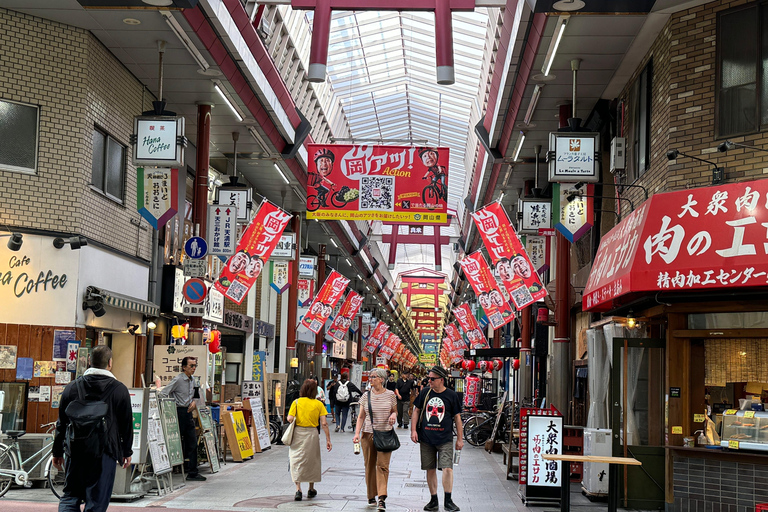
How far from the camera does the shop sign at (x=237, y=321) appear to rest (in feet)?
79.7

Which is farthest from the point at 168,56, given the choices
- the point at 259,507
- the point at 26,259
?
the point at 259,507

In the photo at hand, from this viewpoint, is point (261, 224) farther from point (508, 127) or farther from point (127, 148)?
point (508, 127)

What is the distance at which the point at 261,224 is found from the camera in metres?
18.6

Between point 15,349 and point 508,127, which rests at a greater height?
point 508,127

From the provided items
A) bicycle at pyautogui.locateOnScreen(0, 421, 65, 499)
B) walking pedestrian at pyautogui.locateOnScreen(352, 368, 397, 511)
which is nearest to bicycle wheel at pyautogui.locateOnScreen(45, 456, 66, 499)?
bicycle at pyautogui.locateOnScreen(0, 421, 65, 499)

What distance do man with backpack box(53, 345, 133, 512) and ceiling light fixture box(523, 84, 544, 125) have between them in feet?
31.2

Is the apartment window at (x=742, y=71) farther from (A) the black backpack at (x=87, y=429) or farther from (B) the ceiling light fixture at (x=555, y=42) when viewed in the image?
(A) the black backpack at (x=87, y=429)

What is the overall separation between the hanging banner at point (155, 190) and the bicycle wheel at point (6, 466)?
4259mm

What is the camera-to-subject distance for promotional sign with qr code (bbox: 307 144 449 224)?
1866 centimetres

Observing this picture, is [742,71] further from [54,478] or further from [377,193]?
[54,478]

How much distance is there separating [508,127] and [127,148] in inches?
294

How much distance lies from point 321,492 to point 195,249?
5517 mm

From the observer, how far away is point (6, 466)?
11383 mm

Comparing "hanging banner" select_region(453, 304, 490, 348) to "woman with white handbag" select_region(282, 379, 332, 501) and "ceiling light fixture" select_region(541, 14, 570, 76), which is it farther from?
"woman with white handbag" select_region(282, 379, 332, 501)
